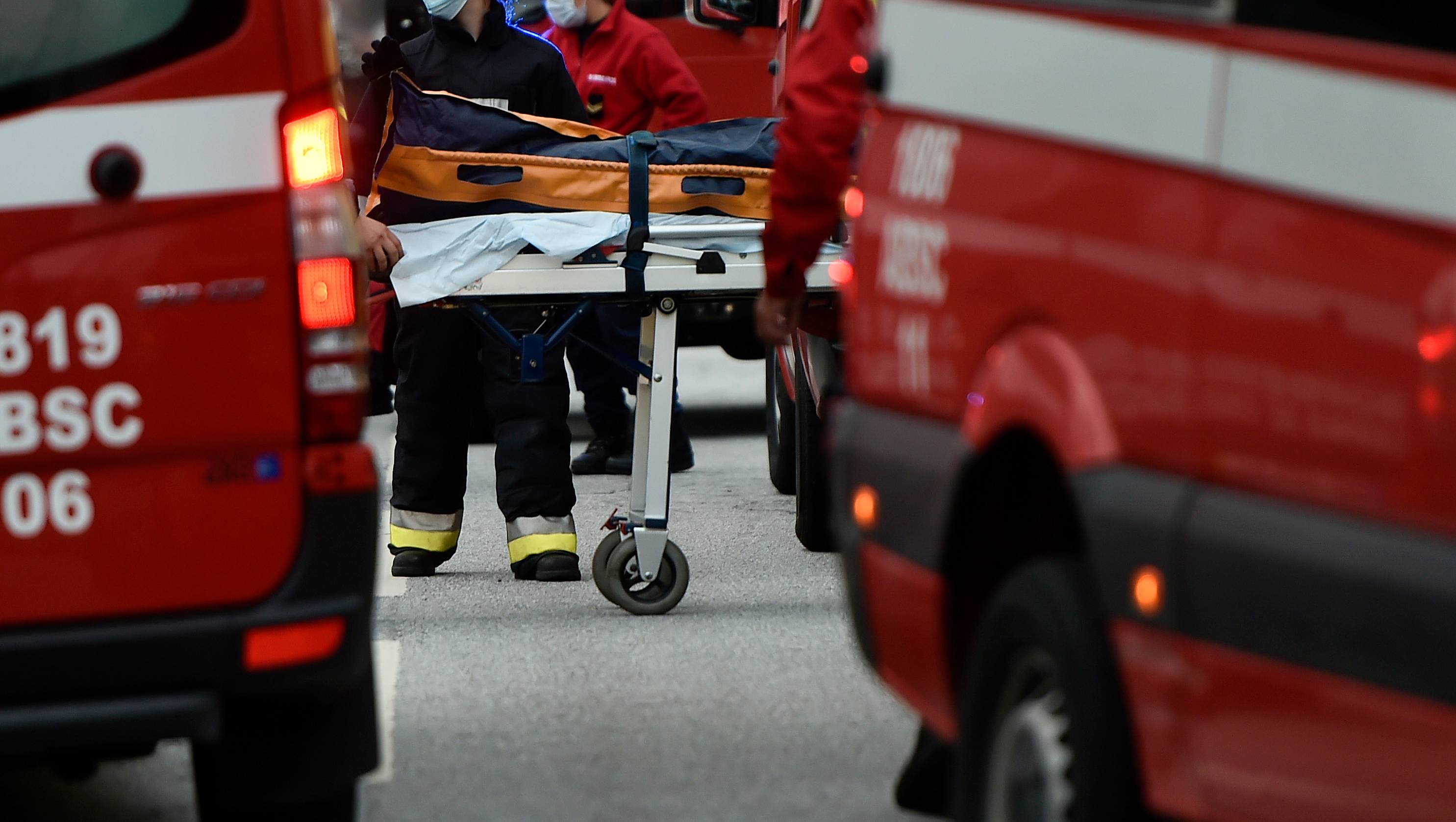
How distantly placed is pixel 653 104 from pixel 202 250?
6.67 metres

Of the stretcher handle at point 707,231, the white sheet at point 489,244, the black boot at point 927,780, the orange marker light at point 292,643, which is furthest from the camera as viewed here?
the stretcher handle at point 707,231

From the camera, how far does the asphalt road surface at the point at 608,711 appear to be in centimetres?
468

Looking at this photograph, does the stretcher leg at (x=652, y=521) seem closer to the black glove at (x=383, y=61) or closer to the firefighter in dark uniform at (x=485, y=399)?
the firefighter in dark uniform at (x=485, y=399)

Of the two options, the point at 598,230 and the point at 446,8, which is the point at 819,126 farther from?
the point at 446,8

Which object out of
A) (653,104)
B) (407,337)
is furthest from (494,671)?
(653,104)

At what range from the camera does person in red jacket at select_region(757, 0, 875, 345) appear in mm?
4359

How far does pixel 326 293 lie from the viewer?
3.53m

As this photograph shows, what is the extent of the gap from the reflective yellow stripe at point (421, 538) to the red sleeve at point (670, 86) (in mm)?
2608

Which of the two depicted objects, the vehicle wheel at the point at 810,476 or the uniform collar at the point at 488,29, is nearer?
the uniform collar at the point at 488,29

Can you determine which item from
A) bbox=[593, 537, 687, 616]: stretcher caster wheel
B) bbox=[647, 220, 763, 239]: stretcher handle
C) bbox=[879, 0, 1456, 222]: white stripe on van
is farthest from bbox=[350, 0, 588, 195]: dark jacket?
bbox=[879, 0, 1456, 222]: white stripe on van

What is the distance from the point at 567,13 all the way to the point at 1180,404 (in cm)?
777

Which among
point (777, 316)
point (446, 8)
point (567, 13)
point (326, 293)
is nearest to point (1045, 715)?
point (326, 293)

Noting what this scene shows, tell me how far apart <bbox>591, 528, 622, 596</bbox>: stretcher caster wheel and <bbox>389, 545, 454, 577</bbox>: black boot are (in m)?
1.08

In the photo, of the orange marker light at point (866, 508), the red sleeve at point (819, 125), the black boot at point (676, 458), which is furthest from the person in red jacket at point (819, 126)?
the black boot at point (676, 458)
